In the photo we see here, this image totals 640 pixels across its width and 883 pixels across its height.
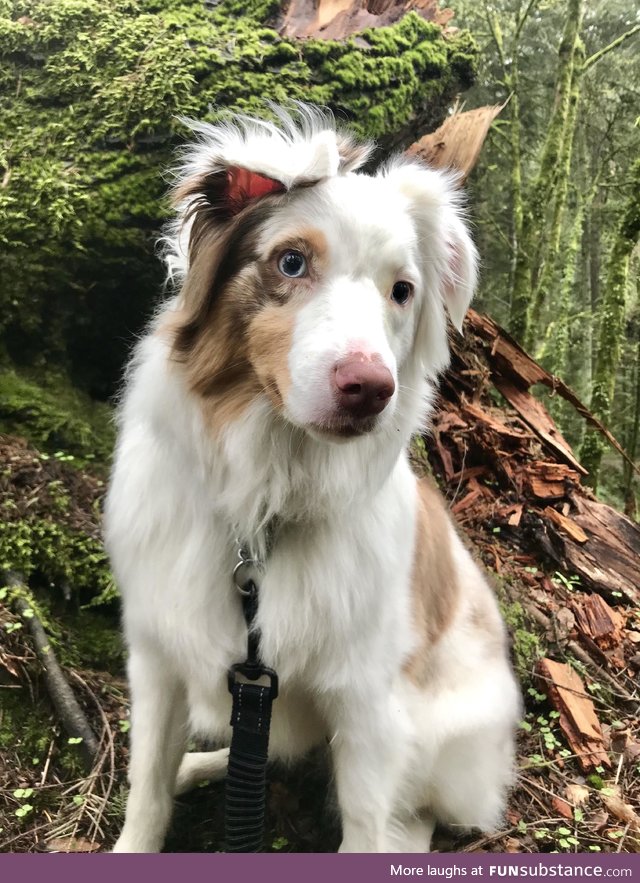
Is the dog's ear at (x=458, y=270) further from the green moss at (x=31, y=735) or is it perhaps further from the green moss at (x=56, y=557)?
the green moss at (x=31, y=735)

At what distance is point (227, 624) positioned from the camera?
1.63 m

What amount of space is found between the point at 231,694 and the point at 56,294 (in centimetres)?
204

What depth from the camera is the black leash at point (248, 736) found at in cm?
158

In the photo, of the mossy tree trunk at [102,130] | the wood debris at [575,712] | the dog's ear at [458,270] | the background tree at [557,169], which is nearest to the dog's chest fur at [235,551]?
the dog's ear at [458,270]

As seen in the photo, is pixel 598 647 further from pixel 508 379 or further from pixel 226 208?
pixel 226 208

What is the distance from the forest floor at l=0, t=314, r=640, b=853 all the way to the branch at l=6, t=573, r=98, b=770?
0.02 meters

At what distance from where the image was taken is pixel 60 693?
2.07 meters

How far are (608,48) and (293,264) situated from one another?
300 centimetres

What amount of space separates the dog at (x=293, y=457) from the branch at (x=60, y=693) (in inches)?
12.2

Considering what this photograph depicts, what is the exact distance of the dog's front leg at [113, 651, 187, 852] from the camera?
178 cm

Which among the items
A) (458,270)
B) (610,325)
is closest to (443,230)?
(458,270)

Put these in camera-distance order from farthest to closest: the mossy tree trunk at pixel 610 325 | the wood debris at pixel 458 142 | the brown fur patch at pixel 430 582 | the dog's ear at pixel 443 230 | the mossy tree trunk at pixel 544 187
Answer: the mossy tree trunk at pixel 610 325
the mossy tree trunk at pixel 544 187
the wood debris at pixel 458 142
the brown fur patch at pixel 430 582
the dog's ear at pixel 443 230

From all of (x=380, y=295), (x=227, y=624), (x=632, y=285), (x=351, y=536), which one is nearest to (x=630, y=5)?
(x=632, y=285)

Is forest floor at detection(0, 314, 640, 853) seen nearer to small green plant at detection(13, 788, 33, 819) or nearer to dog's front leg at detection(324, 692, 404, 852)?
small green plant at detection(13, 788, 33, 819)
